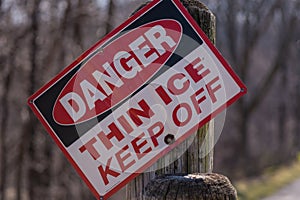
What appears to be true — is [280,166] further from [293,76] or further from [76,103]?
[76,103]

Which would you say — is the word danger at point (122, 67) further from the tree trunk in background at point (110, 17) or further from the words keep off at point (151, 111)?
the tree trunk in background at point (110, 17)

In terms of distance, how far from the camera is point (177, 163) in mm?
1690

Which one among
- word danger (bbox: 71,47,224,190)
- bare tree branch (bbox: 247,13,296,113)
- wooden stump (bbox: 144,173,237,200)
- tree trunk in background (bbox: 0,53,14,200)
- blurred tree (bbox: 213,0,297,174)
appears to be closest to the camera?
wooden stump (bbox: 144,173,237,200)

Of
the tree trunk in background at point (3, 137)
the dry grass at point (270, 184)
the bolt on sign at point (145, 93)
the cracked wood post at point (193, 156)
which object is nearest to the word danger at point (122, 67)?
the bolt on sign at point (145, 93)

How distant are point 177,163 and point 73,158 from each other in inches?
12.0

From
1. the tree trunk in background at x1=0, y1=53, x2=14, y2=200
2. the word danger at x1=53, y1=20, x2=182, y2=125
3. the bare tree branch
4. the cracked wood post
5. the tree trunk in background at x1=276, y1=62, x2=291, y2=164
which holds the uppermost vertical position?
the word danger at x1=53, y1=20, x2=182, y2=125

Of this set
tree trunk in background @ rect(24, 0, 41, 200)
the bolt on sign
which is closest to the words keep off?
the bolt on sign

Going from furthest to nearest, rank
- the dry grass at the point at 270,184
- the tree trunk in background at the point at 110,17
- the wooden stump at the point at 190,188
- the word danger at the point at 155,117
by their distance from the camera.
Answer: the dry grass at the point at 270,184
the tree trunk in background at the point at 110,17
the word danger at the point at 155,117
the wooden stump at the point at 190,188

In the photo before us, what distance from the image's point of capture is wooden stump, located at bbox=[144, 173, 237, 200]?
145cm

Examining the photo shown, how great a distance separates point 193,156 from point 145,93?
0.24m

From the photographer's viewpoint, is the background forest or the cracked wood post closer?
the cracked wood post

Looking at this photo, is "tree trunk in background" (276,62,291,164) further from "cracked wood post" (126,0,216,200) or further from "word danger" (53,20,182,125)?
"word danger" (53,20,182,125)

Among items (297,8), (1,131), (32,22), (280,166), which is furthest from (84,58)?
(297,8)

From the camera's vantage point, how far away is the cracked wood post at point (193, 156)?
5.54 ft
